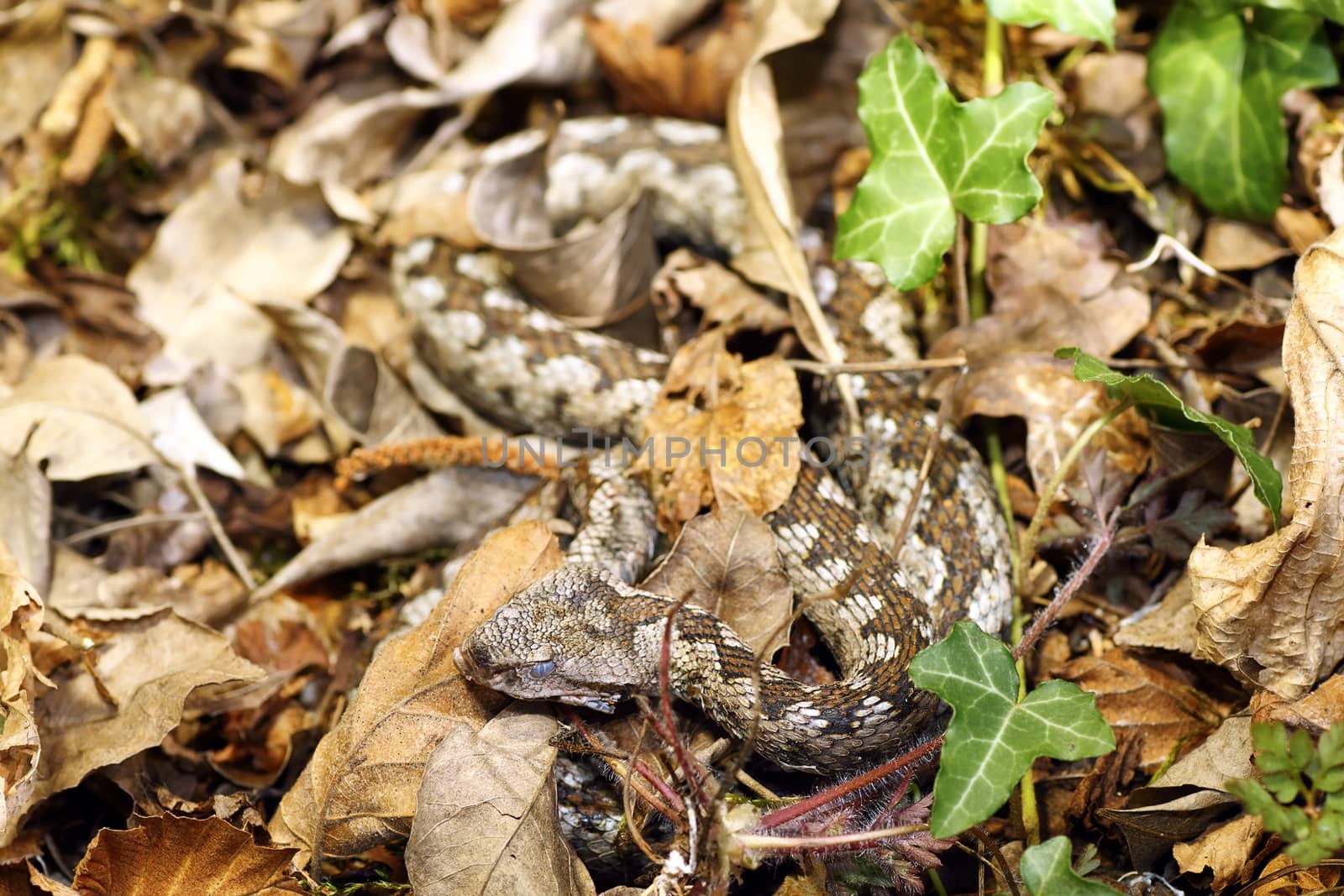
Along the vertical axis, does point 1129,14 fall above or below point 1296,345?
above

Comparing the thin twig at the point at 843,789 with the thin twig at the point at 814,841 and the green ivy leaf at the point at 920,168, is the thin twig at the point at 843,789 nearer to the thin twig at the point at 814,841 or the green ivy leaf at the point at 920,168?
the thin twig at the point at 814,841

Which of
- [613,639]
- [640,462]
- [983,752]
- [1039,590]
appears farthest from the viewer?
[640,462]

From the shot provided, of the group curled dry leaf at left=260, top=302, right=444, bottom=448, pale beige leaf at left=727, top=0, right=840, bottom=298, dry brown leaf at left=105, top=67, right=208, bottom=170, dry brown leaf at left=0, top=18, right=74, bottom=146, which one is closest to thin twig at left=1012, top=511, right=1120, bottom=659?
pale beige leaf at left=727, top=0, right=840, bottom=298

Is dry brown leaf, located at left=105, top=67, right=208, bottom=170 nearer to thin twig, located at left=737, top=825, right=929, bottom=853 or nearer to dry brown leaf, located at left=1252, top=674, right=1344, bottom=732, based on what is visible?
thin twig, located at left=737, top=825, right=929, bottom=853

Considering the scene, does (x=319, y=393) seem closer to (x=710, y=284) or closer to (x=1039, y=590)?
(x=710, y=284)

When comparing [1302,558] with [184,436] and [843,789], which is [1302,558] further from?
[184,436]

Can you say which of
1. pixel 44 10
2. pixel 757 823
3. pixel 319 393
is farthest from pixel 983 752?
pixel 44 10

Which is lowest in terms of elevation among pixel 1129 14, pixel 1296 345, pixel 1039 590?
pixel 1039 590
